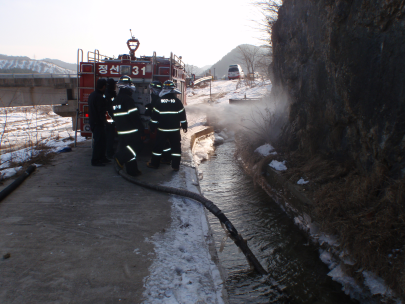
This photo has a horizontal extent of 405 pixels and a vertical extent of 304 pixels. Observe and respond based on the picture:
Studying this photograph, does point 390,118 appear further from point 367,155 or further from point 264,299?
point 264,299

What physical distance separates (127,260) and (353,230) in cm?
298

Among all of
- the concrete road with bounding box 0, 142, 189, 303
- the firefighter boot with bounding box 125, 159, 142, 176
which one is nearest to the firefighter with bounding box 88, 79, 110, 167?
the concrete road with bounding box 0, 142, 189, 303

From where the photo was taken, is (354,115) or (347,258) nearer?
(347,258)

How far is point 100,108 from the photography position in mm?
6605

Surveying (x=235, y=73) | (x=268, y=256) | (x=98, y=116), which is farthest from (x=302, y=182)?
(x=235, y=73)

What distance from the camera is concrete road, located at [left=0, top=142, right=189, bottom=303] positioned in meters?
2.71

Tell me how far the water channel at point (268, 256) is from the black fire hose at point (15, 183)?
139 inches

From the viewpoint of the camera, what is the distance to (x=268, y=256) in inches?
191

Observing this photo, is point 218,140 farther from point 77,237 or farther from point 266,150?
point 77,237

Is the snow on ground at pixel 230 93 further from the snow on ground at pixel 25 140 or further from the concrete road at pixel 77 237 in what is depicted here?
the concrete road at pixel 77 237

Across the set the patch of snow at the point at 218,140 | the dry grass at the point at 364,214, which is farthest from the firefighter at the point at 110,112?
the patch of snow at the point at 218,140

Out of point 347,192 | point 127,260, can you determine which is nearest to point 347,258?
point 347,192

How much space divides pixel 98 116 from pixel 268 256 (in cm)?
455

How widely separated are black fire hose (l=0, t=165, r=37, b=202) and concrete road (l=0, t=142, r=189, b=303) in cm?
8
